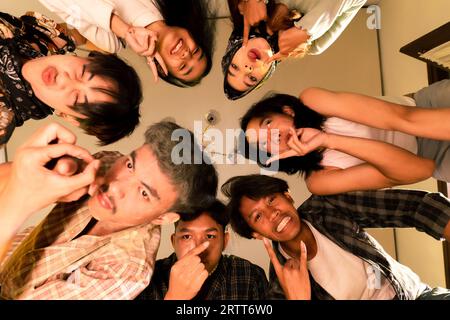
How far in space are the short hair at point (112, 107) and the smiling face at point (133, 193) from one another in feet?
0.28

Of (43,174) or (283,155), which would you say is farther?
(283,155)

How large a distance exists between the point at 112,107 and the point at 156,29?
0.28 metres

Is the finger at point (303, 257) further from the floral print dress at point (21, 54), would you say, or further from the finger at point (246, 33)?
the floral print dress at point (21, 54)

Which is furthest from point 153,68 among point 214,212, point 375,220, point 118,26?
point 375,220

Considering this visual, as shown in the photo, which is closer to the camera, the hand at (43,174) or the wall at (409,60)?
the hand at (43,174)

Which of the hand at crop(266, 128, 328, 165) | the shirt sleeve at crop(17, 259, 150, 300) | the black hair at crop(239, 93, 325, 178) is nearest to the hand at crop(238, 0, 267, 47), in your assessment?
the black hair at crop(239, 93, 325, 178)

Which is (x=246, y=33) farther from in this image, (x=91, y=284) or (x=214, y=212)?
(x=91, y=284)

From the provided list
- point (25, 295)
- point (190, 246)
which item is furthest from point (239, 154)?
point (25, 295)

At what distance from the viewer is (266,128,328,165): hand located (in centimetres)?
130

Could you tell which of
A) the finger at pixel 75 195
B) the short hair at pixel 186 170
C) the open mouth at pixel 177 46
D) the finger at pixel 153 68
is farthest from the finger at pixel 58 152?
the open mouth at pixel 177 46

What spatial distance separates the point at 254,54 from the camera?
1.34m

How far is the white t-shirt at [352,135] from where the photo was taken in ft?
4.25
